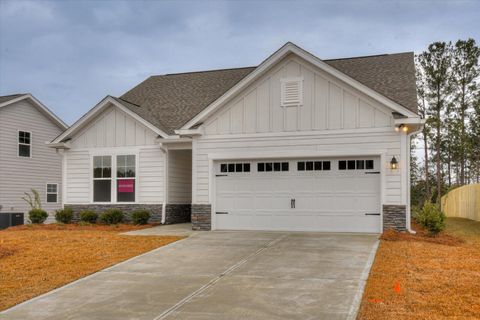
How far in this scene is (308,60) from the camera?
49.1ft

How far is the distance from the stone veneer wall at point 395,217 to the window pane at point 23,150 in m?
18.9

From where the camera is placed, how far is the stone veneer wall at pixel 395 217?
550 inches

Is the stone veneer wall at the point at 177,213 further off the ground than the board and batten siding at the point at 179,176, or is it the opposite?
the board and batten siding at the point at 179,176

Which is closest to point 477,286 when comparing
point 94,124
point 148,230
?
point 148,230

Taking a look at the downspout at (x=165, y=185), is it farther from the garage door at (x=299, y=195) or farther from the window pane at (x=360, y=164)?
the window pane at (x=360, y=164)

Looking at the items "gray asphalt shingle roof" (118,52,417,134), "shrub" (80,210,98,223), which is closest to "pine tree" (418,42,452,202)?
"gray asphalt shingle roof" (118,52,417,134)

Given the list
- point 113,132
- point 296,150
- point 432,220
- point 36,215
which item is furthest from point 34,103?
point 432,220

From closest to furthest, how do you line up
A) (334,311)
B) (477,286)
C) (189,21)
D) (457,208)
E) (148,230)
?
(334,311), (477,286), (148,230), (189,21), (457,208)

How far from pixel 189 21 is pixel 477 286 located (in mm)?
15834

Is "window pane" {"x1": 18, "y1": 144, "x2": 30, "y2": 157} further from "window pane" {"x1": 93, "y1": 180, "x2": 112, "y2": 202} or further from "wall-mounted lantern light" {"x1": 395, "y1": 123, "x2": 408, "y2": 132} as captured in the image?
"wall-mounted lantern light" {"x1": 395, "y1": 123, "x2": 408, "y2": 132}

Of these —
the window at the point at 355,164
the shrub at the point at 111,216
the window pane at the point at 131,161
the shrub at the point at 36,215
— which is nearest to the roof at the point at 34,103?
the shrub at the point at 36,215

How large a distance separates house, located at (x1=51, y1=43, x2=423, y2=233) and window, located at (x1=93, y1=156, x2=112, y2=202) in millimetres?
1245

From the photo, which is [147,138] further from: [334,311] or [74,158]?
[334,311]

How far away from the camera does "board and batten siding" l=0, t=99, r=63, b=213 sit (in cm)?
2434
